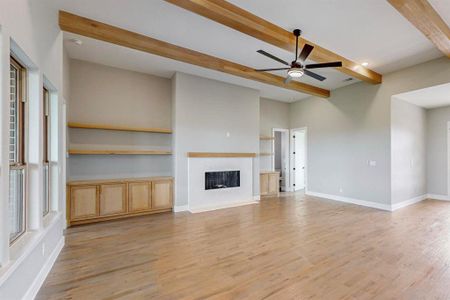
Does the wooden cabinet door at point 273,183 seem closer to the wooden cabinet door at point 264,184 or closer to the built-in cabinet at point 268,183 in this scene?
the built-in cabinet at point 268,183

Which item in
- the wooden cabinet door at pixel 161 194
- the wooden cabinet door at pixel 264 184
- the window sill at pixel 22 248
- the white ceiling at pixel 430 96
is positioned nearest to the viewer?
the window sill at pixel 22 248

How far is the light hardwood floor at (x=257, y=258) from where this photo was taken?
2.19 meters

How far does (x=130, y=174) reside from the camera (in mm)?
5109

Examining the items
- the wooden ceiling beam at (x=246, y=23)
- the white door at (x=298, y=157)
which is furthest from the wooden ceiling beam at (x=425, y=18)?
the white door at (x=298, y=157)

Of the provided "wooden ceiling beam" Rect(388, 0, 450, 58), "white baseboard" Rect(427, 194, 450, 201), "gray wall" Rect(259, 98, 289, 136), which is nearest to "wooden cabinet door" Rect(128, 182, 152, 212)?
"gray wall" Rect(259, 98, 289, 136)

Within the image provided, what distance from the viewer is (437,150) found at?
6367 millimetres

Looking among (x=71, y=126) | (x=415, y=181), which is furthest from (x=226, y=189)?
(x=415, y=181)

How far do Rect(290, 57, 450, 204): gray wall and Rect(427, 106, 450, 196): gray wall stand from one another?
2.53 m

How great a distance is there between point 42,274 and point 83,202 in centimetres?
202

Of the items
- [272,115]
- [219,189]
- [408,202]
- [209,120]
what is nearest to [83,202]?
[219,189]

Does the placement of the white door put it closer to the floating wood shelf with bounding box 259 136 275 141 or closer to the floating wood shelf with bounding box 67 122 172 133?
the floating wood shelf with bounding box 259 136 275 141

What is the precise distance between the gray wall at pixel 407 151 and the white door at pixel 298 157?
2.90 metres

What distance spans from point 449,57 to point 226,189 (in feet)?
17.3

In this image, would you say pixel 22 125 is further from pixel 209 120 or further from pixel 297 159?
pixel 297 159
